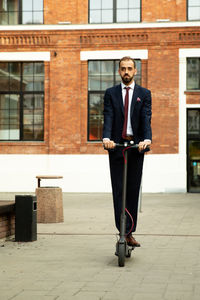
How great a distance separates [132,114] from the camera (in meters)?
6.07

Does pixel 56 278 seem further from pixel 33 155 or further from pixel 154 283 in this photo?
pixel 33 155

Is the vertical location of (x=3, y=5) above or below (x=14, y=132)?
above

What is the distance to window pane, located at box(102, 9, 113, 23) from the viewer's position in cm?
2281

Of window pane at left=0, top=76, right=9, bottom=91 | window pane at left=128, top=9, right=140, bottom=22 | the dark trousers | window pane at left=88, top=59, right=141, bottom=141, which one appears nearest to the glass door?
window pane at left=88, top=59, right=141, bottom=141

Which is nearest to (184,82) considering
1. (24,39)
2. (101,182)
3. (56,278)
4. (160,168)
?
(160,168)

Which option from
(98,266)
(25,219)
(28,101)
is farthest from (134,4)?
Result: (98,266)

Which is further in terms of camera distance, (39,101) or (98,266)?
(39,101)

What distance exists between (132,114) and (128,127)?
0.50 ft

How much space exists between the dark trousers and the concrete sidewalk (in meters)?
0.54

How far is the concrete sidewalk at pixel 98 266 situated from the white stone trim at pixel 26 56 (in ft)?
46.3

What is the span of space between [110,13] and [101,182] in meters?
7.07

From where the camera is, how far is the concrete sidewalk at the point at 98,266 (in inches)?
176

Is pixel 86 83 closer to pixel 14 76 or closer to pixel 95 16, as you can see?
pixel 95 16

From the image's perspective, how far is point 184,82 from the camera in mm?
22219
